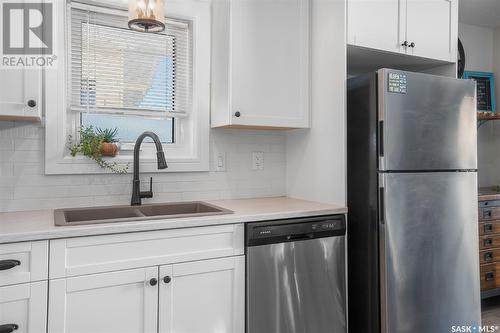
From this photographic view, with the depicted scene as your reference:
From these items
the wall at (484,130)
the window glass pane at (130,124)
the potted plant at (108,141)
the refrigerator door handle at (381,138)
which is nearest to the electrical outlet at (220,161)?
the window glass pane at (130,124)

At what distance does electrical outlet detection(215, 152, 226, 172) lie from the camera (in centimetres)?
244

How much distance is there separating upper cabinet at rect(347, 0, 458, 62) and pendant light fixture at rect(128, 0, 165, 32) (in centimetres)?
108

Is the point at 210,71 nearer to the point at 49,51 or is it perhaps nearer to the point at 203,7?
the point at 203,7

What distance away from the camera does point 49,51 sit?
1.97m

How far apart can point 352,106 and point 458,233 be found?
96cm

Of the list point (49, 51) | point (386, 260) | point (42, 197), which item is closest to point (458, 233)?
point (386, 260)

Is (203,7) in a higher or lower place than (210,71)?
higher

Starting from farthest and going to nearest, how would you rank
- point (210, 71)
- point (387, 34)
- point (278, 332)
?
point (210, 71) → point (387, 34) → point (278, 332)

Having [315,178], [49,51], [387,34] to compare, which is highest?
Answer: [387,34]

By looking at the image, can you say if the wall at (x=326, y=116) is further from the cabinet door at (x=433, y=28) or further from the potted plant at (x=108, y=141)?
the potted plant at (x=108, y=141)

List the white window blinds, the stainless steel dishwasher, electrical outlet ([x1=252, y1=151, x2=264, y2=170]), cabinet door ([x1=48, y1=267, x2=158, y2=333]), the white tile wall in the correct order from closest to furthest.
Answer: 1. cabinet door ([x1=48, y1=267, x2=158, y2=333])
2. the stainless steel dishwasher
3. the white tile wall
4. the white window blinds
5. electrical outlet ([x1=252, y1=151, x2=264, y2=170])

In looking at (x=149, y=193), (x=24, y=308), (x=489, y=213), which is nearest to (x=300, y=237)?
(x=149, y=193)

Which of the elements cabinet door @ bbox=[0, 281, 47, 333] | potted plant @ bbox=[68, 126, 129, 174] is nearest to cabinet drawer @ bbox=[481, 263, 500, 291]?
potted plant @ bbox=[68, 126, 129, 174]

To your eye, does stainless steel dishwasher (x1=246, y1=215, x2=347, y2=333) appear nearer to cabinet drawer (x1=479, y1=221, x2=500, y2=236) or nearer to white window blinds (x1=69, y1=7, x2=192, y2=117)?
white window blinds (x1=69, y1=7, x2=192, y2=117)
